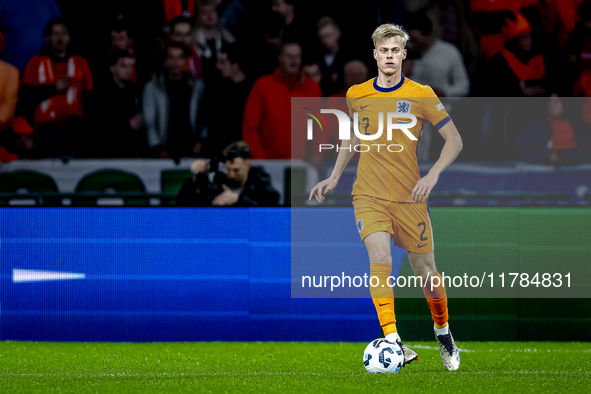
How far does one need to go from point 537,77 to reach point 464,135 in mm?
861

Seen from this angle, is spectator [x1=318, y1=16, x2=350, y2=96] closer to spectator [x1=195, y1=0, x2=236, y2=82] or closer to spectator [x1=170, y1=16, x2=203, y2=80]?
spectator [x1=195, y1=0, x2=236, y2=82]

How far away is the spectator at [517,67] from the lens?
5758 mm

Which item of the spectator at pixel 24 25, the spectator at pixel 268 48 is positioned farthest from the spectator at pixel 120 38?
the spectator at pixel 268 48

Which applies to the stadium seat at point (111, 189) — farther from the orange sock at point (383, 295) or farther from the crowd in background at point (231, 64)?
the orange sock at point (383, 295)

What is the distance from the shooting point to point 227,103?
19.2 ft

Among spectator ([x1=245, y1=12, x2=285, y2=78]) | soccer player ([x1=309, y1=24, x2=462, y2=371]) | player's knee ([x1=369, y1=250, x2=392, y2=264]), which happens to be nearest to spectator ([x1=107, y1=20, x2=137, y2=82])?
spectator ([x1=245, y1=12, x2=285, y2=78])

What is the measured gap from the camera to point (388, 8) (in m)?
5.82

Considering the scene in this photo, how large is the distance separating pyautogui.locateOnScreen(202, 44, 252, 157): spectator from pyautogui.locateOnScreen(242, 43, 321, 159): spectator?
7cm

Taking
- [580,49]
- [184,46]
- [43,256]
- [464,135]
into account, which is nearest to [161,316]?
[43,256]

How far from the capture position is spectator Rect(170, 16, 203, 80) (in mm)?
5938

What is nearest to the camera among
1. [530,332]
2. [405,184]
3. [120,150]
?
[405,184]

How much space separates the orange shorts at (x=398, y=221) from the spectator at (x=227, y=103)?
1.72 meters

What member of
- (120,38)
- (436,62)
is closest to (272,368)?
(436,62)

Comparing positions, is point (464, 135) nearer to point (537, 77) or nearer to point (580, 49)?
point (537, 77)
